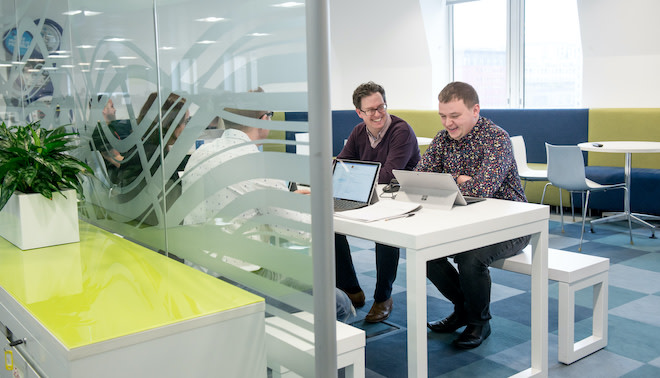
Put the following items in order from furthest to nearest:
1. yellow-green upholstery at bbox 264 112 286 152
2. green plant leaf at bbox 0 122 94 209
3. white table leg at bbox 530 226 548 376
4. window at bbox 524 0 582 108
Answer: window at bbox 524 0 582 108
white table leg at bbox 530 226 548 376
green plant leaf at bbox 0 122 94 209
yellow-green upholstery at bbox 264 112 286 152

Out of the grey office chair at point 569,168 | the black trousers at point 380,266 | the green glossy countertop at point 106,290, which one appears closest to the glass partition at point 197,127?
the green glossy countertop at point 106,290

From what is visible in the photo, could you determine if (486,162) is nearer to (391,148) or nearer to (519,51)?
(391,148)

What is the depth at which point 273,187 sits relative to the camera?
6.23 feet

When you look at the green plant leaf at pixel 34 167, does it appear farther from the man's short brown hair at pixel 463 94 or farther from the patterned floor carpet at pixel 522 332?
the man's short brown hair at pixel 463 94

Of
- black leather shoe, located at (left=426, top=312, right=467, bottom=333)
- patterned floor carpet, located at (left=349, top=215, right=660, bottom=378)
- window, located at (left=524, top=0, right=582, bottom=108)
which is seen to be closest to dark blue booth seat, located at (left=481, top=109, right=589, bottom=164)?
window, located at (left=524, top=0, right=582, bottom=108)

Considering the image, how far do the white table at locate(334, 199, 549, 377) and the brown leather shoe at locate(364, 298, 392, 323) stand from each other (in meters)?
0.96

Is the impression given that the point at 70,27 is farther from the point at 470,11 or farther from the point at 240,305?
the point at 470,11

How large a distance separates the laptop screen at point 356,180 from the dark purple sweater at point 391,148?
19.5 inches

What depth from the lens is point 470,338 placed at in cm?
330

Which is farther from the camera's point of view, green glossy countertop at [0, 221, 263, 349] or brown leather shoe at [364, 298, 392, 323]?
brown leather shoe at [364, 298, 392, 323]

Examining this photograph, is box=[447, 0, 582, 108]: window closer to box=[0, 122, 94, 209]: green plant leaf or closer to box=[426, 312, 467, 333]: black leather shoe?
box=[426, 312, 467, 333]: black leather shoe

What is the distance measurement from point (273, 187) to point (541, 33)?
7403 mm

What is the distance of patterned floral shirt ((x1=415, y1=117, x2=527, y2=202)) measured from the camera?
3170mm

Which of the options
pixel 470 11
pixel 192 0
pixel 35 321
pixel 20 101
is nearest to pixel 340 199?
pixel 192 0
